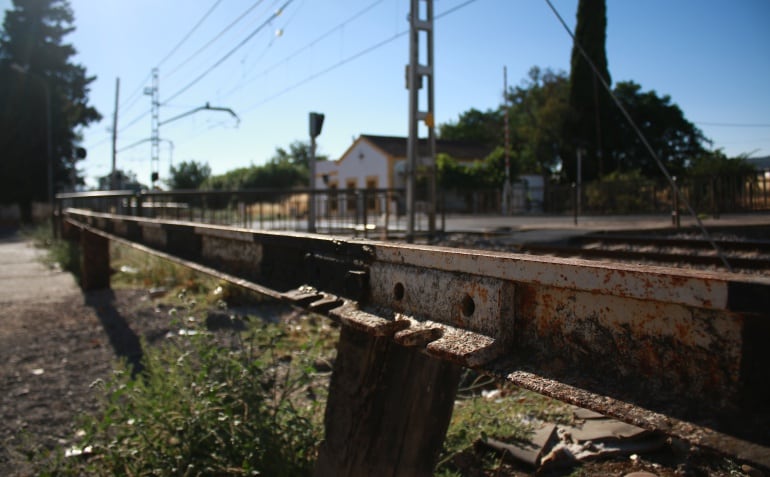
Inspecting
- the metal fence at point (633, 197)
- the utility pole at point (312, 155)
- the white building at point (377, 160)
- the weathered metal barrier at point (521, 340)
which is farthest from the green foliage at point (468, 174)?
the weathered metal barrier at point (521, 340)

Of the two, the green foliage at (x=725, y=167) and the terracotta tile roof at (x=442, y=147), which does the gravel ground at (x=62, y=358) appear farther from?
the terracotta tile roof at (x=442, y=147)

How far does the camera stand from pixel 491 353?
138 cm

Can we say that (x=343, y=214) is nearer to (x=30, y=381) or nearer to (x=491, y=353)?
(x=30, y=381)

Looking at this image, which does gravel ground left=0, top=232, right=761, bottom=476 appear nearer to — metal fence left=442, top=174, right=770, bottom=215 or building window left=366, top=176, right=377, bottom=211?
metal fence left=442, top=174, right=770, bottom=215

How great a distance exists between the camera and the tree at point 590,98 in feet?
103

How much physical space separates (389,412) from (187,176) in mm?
70512

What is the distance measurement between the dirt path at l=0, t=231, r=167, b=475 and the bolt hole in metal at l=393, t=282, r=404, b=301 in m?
2.00

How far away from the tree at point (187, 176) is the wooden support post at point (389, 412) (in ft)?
222

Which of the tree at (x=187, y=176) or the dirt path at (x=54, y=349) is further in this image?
the tree at (x=187, y=176)

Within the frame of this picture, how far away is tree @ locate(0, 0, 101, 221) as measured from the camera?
36219 mm

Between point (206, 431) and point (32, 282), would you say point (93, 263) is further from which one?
point (206, 431)

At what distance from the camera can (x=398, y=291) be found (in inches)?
70.6

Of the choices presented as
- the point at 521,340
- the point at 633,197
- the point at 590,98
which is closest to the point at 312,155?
the point at 633,197

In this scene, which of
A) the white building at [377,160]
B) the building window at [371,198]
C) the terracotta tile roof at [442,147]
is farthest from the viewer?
the terracotta tile roof at [442,147]
